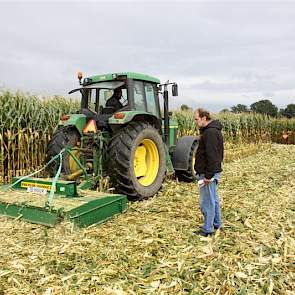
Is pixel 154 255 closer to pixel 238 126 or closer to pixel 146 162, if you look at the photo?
pixel 146 162

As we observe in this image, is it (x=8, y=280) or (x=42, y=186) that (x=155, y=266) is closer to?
(x=8, y=280)

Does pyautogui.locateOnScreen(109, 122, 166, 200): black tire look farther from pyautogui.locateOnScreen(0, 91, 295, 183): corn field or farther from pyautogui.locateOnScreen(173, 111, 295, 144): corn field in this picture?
pyautogui.locateOnScreen(173, 111, 295, 144): corn field

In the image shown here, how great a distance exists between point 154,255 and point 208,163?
4.30ft

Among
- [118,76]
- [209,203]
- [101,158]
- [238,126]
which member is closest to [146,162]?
[101,158]

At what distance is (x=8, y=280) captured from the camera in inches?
125

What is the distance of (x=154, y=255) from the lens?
3.83 meters

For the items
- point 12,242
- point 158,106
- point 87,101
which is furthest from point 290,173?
point 12,242

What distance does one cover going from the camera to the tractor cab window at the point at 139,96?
6520 millimetres

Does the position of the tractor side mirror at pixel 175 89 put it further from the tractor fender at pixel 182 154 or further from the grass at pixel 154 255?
the grass at pixel 154 255

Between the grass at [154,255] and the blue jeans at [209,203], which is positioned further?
the blue jeans at [209,203]

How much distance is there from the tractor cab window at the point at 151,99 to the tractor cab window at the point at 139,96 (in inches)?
6.3

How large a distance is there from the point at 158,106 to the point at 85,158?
197cm

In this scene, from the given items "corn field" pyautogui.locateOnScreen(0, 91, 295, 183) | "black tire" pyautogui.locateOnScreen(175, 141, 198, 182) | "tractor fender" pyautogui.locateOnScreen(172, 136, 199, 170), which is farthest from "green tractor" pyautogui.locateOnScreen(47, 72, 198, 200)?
"corn field" pyautogui.locateOnScreen(0, 91, 295, 183)

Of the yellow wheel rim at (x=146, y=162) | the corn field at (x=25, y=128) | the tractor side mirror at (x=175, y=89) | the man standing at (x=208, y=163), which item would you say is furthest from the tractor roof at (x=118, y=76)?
the man standing at (x=208, y=163)
